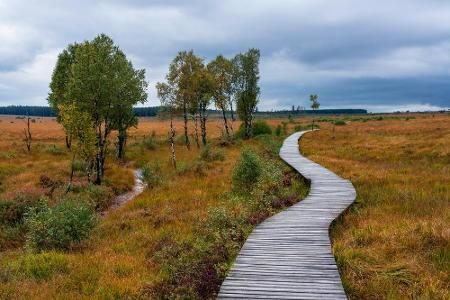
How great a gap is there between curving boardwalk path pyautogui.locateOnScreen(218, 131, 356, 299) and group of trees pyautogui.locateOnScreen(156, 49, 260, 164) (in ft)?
119

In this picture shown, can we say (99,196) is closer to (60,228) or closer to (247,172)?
(247,172)

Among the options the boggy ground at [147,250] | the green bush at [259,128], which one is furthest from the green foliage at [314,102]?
the boggy ground at [147,250]

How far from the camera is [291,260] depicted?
10.2 meters

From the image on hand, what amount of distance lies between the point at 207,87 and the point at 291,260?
157 feet

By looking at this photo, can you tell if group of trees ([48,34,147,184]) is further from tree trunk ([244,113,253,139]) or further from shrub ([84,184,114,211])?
tree trunk ([244,113,253,139])

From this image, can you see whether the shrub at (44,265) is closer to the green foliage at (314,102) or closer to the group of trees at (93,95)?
the group of trees at (93,95)

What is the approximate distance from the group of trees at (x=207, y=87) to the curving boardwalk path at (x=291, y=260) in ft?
119

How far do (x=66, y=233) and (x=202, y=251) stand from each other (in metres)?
5.80

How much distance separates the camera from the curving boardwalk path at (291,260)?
27.7 feet

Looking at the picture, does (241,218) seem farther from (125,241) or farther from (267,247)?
(125,241)

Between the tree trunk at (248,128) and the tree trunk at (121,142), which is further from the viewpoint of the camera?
the tree trunk at (248,128)

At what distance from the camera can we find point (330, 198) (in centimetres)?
1766

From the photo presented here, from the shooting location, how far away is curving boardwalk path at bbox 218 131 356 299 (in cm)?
844

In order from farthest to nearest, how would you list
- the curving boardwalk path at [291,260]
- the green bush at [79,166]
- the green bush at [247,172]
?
the green bush at [79,166] → the green bush at [247,172] → the curving boardwalk path at [291,260]
